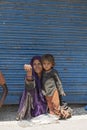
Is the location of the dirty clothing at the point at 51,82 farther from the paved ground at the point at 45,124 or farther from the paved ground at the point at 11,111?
the paved ground at the point at 11,111

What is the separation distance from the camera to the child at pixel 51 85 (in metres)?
5.21

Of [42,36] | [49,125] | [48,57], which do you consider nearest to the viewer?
[49,125]

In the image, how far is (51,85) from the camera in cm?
525

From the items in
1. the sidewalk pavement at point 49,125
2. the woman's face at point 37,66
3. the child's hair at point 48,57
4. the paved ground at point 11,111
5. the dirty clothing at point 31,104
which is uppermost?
the child's hair at point 48,57

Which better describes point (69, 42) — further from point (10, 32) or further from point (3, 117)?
point (3, 117)

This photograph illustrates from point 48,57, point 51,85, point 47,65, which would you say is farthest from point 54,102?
point 48,57

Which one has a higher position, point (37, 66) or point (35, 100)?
point (37, 66)

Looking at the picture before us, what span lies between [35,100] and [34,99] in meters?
0.02

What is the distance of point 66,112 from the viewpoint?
528cm

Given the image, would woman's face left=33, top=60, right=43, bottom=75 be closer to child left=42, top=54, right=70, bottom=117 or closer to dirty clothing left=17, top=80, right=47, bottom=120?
child left=42, top=54, right=70, bottom=117

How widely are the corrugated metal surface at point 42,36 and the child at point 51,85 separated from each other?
464 millimetres

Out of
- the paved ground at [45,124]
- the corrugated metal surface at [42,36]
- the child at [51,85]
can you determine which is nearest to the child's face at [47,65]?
the child at [51,85]

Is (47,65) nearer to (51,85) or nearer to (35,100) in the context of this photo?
(51,85)

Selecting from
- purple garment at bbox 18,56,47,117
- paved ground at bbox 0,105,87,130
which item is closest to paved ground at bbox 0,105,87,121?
paved ground at bbox 0,105,87,130
